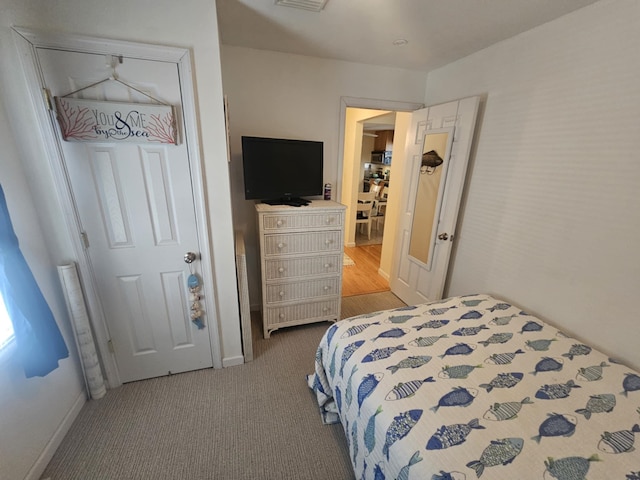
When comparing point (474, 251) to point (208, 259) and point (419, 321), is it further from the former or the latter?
point (208, 259)

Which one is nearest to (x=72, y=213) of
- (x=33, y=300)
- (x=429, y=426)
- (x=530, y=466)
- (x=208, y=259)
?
(x=33, y=300)

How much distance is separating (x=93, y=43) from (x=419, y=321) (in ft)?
7.70

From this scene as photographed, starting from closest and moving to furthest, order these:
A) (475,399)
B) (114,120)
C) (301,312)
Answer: (475,399) → (114,120) → (301,312)

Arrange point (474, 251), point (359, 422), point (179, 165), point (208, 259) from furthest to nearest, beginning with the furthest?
point (474, 251)
point (208, 259)
point (179, 165)
point (359, 422)

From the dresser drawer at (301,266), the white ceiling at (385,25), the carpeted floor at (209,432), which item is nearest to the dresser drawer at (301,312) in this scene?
the dresser drawer at (301,266)

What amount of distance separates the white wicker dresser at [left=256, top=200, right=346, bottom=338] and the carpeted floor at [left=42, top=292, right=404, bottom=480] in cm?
51

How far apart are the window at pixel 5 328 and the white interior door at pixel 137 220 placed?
43cm

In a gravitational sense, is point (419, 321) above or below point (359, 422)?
above

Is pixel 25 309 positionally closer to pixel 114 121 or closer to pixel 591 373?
pixel 114 121

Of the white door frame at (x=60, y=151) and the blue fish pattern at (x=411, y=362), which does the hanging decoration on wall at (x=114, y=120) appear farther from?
the blue fish pattern at (x=411, y=362)

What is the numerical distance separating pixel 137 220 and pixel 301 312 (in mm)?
1490

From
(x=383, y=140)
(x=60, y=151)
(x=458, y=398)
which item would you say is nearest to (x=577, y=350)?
(x=458, y=398)

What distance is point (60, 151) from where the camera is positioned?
1.39m

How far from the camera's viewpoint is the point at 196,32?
4.69 feet
